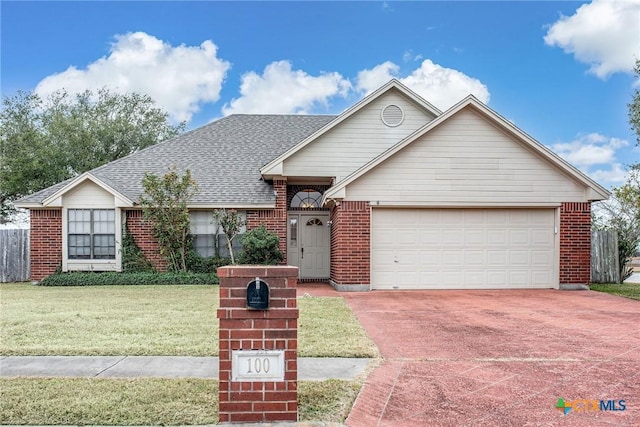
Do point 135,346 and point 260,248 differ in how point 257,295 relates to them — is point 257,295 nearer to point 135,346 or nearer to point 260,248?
point 135,346

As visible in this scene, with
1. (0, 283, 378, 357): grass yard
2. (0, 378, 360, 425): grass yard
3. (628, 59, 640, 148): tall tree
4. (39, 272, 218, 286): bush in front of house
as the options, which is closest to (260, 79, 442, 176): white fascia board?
(39, 272, 218, 286): bush in front of house

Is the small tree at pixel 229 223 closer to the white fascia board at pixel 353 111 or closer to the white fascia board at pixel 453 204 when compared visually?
the white fascia board at pixel 353 111

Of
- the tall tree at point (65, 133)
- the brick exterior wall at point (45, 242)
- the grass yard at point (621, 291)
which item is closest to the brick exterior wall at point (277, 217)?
the brick exterior wall at point (45, 242)

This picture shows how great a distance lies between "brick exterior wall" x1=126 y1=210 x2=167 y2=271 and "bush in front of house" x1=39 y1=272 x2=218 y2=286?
0.75 m

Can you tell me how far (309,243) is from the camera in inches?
638

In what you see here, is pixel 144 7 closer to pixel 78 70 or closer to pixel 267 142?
pixel 267 142

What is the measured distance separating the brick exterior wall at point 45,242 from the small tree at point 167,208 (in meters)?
3.17

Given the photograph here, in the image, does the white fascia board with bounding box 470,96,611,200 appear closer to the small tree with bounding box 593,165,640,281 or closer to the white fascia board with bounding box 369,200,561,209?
the small tree with bounding box 593,165,640,281

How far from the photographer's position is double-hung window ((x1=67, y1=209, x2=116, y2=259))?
593 inches

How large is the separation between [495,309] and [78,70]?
28.5 m

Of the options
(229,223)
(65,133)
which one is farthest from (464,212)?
(65,133)

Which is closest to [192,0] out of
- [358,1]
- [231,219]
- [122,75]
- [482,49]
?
[358,1]

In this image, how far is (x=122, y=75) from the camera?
2881cm

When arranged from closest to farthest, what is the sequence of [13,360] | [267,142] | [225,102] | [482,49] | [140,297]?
[13,360], [140,297], [482,49], [267,142], [225,102]
